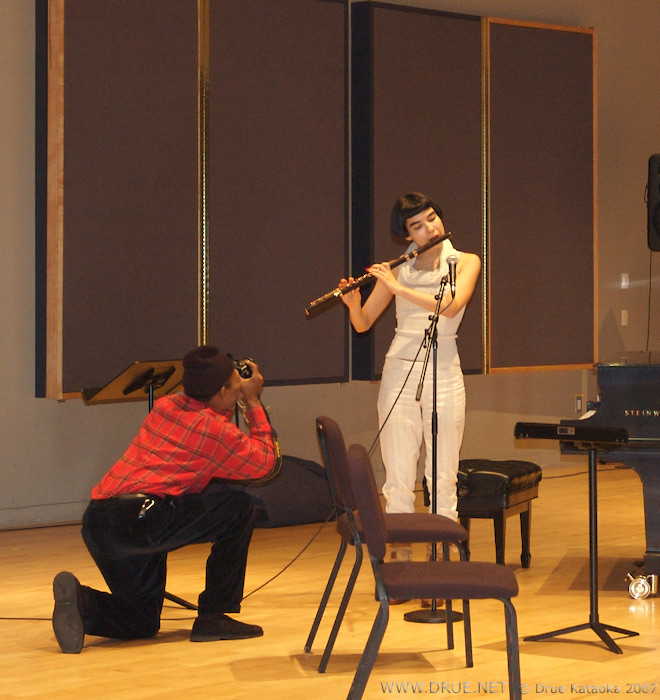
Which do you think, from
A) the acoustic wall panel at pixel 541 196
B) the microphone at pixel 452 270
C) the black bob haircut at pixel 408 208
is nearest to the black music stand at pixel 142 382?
the black bob haircut at pixel 408 208

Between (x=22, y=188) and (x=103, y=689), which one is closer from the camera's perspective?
(x=103, y=689)

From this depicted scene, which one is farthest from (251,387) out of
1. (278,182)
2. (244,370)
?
(278,182)

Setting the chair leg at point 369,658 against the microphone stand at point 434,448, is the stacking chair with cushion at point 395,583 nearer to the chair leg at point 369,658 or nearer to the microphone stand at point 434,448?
the chair leg at point 369,658

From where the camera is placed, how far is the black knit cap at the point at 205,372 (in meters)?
3.88

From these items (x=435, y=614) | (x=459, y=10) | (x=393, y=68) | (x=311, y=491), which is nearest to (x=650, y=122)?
(x=459, y=10)

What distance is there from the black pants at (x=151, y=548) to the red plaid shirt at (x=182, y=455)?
0.19 feet

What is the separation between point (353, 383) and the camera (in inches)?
301

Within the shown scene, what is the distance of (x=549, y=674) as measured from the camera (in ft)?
11.8

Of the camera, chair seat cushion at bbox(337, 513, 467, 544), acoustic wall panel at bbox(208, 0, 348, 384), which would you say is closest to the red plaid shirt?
the camera

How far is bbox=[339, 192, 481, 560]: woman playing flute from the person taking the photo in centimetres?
438

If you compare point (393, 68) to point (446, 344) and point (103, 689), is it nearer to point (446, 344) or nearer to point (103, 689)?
point (446, 344)

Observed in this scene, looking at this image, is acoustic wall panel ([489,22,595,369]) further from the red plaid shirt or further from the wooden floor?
the red plaid shirt

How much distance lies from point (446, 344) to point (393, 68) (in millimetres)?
3289

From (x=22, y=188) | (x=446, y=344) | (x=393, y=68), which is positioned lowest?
(x=446, y=344)
